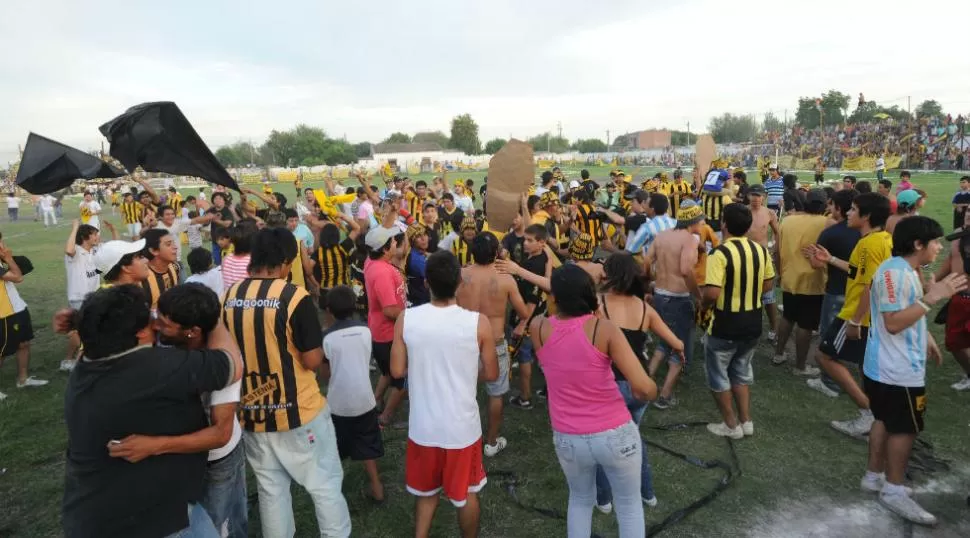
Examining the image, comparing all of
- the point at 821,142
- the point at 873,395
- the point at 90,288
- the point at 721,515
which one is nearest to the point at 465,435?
the point at 721,515

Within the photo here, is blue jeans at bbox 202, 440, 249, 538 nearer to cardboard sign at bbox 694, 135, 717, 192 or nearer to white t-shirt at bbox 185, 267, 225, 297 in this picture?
white t-shirt at bbox 185, 267, 225, 297

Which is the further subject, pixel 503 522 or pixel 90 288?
pixel 90 288

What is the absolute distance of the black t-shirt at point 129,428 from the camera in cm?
198

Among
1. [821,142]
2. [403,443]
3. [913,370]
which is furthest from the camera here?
[821,142]

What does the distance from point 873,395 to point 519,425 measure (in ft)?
9.24

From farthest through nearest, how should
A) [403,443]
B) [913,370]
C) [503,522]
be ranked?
[403,443]
[503,522]
[913,370]

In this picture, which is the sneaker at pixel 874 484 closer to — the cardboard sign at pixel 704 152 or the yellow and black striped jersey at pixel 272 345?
the yellow and black striped jersey at pixel 272 345

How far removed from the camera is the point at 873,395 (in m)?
3.67

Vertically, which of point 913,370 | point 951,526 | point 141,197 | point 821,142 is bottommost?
point 951,526

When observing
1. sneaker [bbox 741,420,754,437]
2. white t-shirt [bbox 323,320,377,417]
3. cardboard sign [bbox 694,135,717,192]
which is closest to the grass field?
sneaker [bbox 741,420,754,437]

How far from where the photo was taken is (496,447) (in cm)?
459

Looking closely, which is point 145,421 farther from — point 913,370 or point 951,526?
point 951,526

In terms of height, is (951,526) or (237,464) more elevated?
(237,464)

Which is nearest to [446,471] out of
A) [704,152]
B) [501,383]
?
[501,383]
